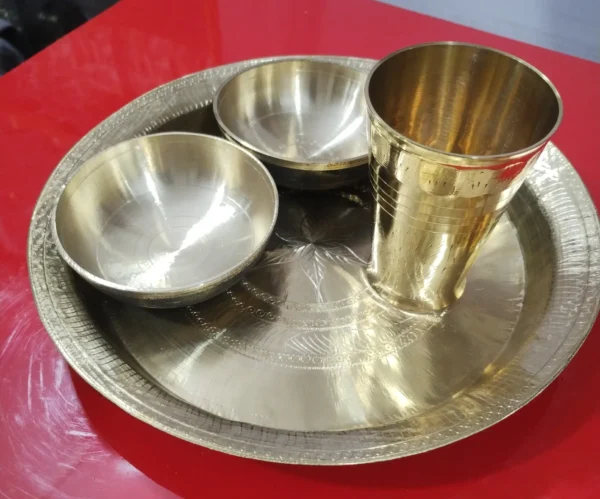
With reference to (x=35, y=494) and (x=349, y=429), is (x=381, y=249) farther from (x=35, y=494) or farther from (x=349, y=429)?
(x=35, y=494)

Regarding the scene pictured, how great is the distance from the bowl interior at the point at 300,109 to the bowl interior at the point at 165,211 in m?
0.09

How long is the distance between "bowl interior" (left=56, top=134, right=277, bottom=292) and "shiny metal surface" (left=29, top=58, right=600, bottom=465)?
0.09ft

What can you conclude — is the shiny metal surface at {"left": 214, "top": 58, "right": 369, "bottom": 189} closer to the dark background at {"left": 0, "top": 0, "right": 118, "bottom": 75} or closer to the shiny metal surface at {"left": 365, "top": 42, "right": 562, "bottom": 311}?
the shiny metal surface at {"left": 365, "top": 42, "right": 562, "bottom": 311}

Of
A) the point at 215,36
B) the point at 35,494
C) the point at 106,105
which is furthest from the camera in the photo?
the point at 215,36

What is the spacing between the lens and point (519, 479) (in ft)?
1.45

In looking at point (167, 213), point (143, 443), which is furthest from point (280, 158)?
point (143, 443)

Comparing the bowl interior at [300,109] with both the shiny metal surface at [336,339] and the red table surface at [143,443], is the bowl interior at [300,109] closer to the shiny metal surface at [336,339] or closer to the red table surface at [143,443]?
the shiny metal surface at [336,339]

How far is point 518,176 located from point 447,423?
19 cm

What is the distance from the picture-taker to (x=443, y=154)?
0.39 m

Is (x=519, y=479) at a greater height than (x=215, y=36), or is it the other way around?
(x=215, y=36)

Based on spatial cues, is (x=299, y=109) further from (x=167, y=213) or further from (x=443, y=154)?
(x=443, y=154)

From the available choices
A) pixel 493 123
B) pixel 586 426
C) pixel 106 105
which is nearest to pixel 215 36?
pixel 106 105

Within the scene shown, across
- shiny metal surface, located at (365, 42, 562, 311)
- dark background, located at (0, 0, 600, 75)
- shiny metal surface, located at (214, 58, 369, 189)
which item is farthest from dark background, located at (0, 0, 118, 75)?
shiny metal surface, located at (365, 42, 562, 311)

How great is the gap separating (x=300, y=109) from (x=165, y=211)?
239mm
